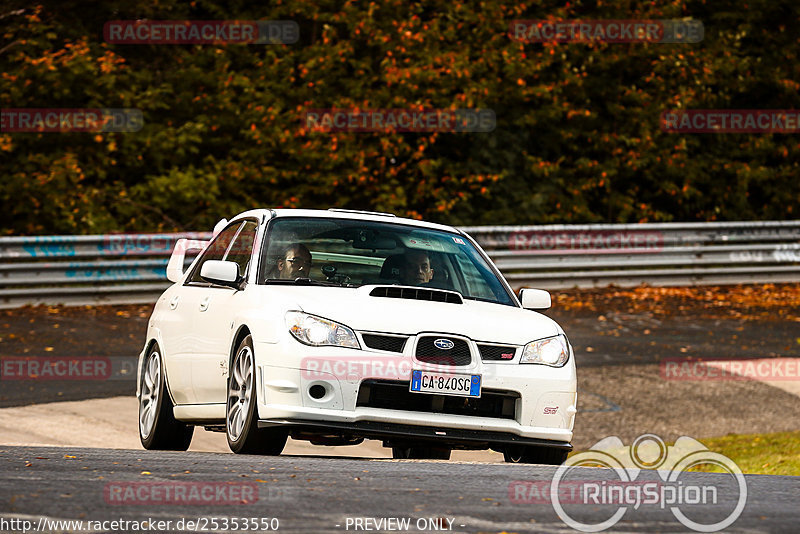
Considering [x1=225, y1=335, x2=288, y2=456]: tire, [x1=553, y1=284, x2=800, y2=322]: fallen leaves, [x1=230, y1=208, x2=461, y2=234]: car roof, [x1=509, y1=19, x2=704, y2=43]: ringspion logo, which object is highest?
[x1=509, y1=19, x2=704, y2=43]: ringspion logo

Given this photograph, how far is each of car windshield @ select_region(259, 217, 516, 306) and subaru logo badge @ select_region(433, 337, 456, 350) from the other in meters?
0.98

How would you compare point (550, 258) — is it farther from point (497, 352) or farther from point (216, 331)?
point (497, 352)

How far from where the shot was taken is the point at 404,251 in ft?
29.0

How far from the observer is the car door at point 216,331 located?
8.29m

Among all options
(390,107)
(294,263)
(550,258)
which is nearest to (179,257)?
(294,263)

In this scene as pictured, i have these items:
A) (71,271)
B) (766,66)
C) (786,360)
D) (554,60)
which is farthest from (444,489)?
(766,66)

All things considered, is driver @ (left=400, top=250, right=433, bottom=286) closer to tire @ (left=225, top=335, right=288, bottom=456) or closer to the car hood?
the car hood

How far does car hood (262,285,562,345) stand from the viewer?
24.8ft

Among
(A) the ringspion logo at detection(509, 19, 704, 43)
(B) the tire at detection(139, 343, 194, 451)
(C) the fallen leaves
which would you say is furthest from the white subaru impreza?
(A) the ringspion logo at detection(509, 19, 704, 43)

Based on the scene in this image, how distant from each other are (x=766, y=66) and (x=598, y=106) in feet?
13.0

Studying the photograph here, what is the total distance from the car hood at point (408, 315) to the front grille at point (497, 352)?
40 millimetres

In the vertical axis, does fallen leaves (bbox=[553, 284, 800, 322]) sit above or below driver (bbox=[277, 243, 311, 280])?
below

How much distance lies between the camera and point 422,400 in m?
7.60

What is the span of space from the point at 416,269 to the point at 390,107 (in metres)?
17.2
